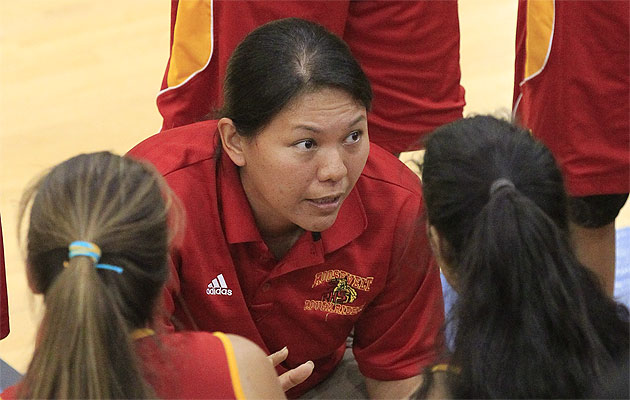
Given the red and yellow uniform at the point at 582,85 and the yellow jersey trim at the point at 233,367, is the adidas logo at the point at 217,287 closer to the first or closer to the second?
the yellow jersey trim at the point at 233,367

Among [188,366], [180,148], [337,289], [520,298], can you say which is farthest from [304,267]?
[520,298]

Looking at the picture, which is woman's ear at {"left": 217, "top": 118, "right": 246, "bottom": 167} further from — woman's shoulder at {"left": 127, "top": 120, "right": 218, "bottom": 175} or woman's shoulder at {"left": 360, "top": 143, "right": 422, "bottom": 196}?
woman's shoulder at {"left": 360, "top": 143, "right": 422, "bottom": 196}

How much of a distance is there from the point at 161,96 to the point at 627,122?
36.9 inches

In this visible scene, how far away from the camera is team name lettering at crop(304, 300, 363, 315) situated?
1670 mm

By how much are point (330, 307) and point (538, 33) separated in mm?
653

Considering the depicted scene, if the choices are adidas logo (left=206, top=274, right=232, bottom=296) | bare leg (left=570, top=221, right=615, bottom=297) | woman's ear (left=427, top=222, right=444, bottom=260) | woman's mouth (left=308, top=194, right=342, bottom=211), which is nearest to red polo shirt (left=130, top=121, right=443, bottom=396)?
adidas logo (left=206, top=274, right=232, bottom=296)

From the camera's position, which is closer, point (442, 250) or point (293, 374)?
point (442, 250)

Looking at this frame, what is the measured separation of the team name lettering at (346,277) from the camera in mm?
1652

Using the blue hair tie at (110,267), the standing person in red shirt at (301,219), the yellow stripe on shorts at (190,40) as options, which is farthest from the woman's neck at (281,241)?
the blue hair tie at (110,267)

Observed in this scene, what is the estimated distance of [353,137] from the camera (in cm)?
152

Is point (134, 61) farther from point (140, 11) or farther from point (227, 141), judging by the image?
point (227, 141)

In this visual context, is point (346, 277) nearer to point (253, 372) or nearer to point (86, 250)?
point (253, 372)

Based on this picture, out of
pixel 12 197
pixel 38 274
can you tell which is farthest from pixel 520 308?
pixel 12 197

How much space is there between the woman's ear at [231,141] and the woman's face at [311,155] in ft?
0.06
